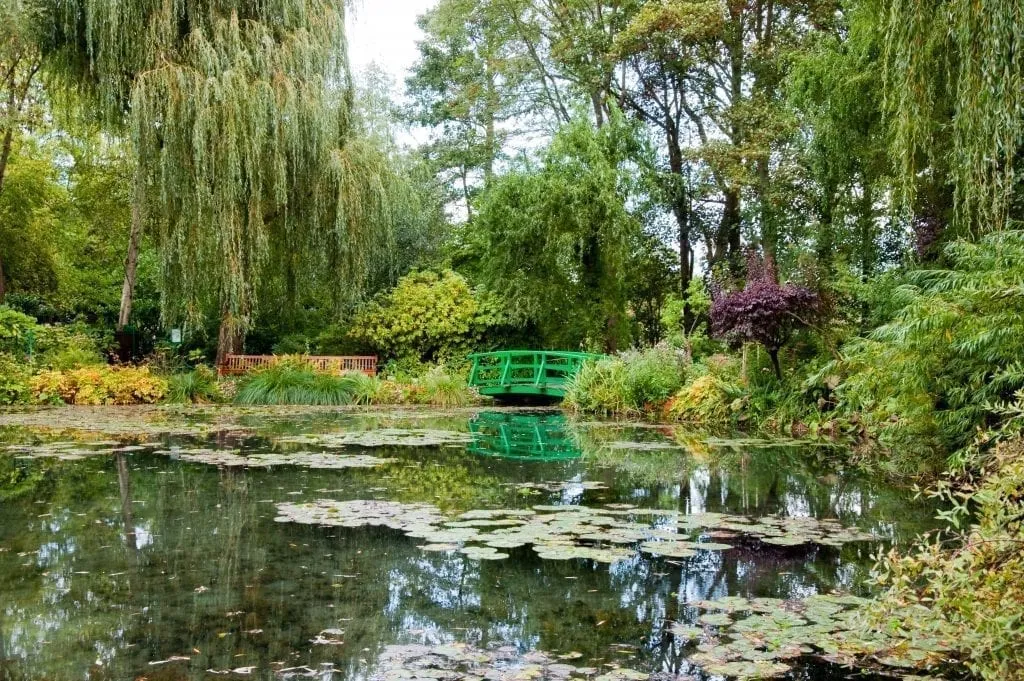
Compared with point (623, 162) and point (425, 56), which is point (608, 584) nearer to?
point (623, 162)

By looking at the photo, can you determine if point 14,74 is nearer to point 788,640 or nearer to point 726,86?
point 726,86

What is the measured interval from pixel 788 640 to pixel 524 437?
690 cm

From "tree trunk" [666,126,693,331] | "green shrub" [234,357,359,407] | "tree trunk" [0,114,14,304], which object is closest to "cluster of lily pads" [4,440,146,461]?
"green shrub" [234,357,359,407]

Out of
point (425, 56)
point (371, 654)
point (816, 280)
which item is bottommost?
point (371, 654)

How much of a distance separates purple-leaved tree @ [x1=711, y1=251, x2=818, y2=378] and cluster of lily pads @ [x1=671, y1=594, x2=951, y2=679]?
24.1ft

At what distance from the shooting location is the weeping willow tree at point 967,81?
15.9ft

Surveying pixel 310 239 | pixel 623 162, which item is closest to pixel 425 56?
pixel 623 162

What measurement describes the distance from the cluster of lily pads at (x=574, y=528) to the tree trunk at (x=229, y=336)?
377 inches

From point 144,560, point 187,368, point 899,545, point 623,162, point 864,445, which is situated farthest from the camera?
point 623,162

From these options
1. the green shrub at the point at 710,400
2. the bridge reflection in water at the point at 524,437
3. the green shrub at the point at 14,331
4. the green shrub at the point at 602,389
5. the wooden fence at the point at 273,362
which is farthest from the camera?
the wooden fence at the point at 273,362

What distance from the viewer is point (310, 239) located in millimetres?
14477

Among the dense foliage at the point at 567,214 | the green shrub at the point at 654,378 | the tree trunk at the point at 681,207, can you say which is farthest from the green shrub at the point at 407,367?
the tree trunk at the point at 681,207

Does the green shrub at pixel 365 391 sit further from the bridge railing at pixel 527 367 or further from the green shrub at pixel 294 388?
the bridge railing at pixel 527 367

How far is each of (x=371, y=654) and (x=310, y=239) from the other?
12361mm
